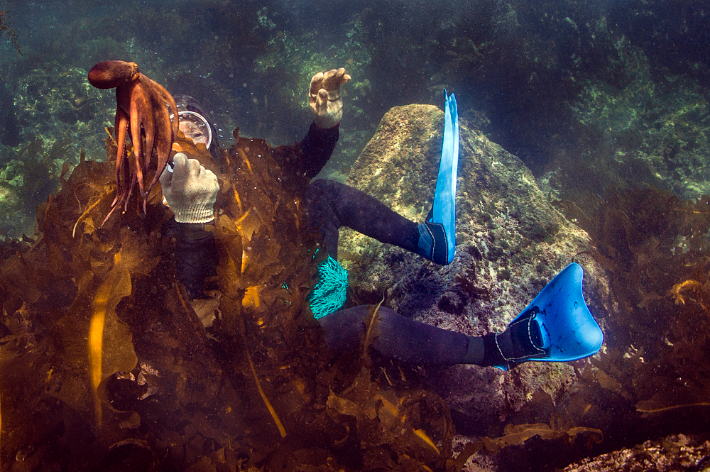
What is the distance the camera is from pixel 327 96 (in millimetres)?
2635

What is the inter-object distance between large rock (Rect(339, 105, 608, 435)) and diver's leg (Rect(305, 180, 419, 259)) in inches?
19.3

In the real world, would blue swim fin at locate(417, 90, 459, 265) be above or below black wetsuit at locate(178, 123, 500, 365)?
above

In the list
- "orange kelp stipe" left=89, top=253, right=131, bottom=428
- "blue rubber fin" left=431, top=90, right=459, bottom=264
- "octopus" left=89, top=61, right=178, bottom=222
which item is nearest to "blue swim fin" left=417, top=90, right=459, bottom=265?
"blue rubber fin" left=431, top=90, right=459, bottom=264

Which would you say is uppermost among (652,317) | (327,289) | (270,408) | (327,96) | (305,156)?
(327,96)

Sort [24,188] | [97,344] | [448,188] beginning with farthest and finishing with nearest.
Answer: [24,188] → [448,188] → [97,344]

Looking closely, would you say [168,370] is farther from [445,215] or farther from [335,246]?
[445,215]

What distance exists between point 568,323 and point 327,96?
264 centimetres

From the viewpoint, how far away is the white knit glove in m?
1.79

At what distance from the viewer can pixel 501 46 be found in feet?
27.0

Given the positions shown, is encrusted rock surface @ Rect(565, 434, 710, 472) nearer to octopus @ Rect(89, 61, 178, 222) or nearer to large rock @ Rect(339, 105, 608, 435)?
large rock @ Rect(339, 105, 608, 435)

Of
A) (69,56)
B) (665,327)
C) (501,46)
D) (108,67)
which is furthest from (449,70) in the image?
(69,56)

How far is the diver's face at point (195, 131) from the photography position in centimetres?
281

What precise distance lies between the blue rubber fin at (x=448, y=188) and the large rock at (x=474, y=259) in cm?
38

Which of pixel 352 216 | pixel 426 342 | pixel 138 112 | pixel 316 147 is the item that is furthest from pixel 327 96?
pixel 426 342
